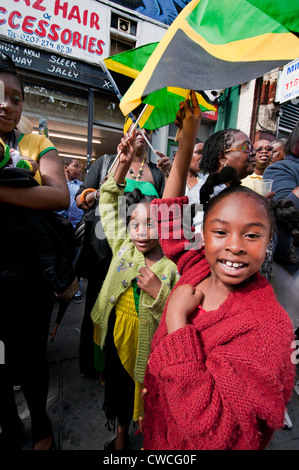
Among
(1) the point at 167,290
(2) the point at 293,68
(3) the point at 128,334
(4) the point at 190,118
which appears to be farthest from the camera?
(2) the point at 293,68

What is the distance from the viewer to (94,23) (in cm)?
563

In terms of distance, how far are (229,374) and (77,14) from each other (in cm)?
733

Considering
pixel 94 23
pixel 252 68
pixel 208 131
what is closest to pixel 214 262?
pixel 252 68

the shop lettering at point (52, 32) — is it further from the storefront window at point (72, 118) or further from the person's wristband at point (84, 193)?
the person's wristband at point (84, 193)

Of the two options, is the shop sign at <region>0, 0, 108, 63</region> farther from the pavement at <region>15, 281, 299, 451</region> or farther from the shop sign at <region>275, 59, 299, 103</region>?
the pavement at <region>15, 281, 299, 451</region>

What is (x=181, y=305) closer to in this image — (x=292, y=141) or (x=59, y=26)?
(x=292, y=141)

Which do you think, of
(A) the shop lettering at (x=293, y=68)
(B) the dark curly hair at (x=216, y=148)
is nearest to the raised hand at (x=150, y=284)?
(B) the dark curly hair at (x=216, y=148)

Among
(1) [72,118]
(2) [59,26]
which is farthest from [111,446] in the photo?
(2) [59,26]

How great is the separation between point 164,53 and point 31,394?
72.0 inches

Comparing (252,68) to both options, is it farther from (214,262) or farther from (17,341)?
(17,341)

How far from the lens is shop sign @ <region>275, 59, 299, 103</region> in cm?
484

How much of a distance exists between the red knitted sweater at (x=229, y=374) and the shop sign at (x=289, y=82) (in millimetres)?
5632

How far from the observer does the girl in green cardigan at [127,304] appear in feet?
4.64

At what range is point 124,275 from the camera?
1511 millimetres
